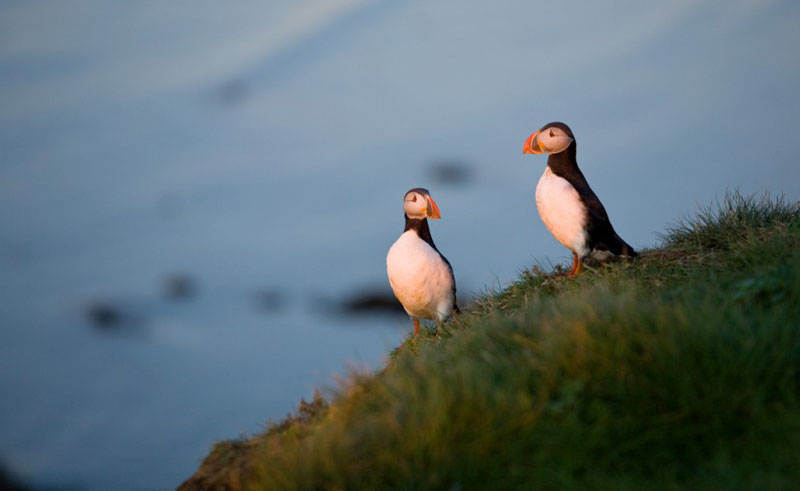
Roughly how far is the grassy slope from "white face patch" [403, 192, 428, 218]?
2.67 meters

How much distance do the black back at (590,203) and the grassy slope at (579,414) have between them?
260 cm

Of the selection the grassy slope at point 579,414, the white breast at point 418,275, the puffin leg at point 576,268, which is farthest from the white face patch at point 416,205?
the grassy slope at point 579,414

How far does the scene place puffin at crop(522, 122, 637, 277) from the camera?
8109mm

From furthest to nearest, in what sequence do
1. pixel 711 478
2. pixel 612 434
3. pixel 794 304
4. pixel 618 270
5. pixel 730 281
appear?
pixel 618 270 → pixel 730 281 → pixel 794 304 → pixel 612 434 → pixel 711 478

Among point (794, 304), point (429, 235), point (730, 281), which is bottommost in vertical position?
point (794, 304)

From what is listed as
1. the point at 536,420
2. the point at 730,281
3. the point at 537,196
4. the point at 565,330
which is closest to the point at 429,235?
the point at 537,196

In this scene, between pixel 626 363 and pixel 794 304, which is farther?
pixel 794 304

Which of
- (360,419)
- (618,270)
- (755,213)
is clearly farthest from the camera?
(755,213)

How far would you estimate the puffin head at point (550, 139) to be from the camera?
834 cm

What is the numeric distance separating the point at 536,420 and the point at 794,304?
8.57ft

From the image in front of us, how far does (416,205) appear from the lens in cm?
817

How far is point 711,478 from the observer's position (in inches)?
167

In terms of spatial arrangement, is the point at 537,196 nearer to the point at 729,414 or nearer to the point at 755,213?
the point at 755,213

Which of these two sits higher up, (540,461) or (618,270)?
(618,270)
